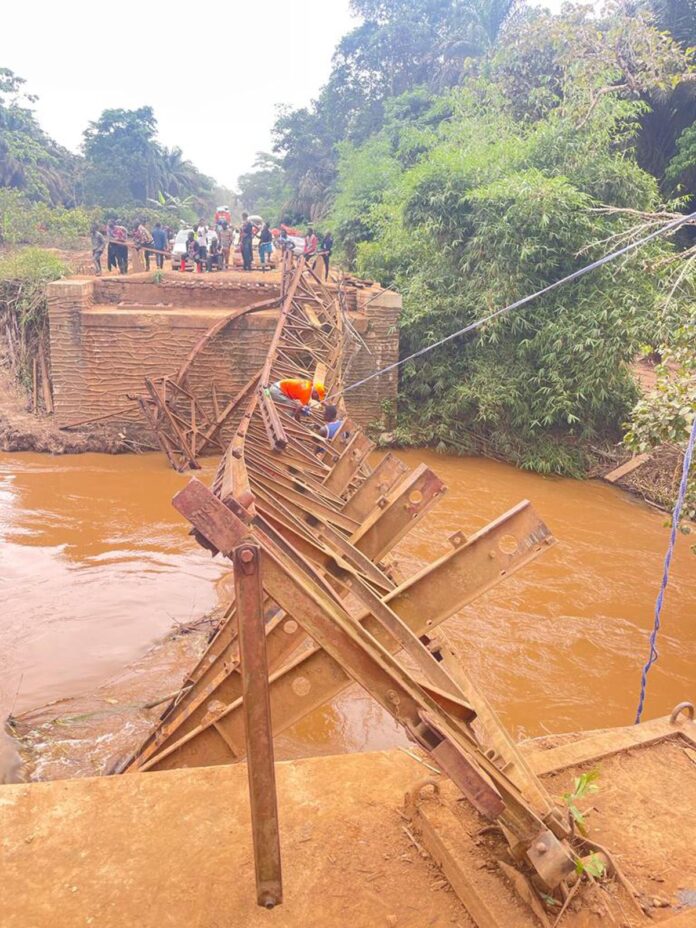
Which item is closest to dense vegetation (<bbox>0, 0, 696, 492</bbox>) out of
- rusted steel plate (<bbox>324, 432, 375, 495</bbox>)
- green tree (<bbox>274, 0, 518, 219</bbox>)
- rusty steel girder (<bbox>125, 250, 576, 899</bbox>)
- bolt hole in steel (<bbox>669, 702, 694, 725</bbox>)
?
rusted steel plate (<bbox>324, 432, 375, 495</bbox>)

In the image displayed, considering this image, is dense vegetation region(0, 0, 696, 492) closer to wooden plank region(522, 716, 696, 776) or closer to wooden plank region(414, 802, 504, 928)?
wooden plank region(522, 716, 696, 776)

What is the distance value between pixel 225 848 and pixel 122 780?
1.95ft

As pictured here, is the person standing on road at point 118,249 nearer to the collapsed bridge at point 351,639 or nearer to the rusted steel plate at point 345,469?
the rusted steel plate at point 345,469

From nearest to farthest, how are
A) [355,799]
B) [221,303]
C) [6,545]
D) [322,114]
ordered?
1. [355,799]
2. [6,545]
3. [221,303]
4. [322,114]

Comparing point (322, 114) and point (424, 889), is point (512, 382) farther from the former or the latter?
point (322, 114)

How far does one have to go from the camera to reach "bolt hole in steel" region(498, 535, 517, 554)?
254 cm

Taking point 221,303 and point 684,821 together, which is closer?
point 684,821

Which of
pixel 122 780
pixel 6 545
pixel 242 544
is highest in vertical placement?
pixel 242 544

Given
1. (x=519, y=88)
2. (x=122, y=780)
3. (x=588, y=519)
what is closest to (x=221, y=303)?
(x=588, y=519)

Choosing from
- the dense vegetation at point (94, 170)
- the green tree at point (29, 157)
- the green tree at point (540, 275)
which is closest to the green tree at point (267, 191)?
the dense vegetation at point (94, 170)

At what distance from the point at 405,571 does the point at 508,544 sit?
639 centimetres

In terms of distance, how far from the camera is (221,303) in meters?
14.5

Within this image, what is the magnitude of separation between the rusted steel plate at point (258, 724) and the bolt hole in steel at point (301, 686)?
0.38 m

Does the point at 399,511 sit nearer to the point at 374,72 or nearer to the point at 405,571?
the point at 405,571
